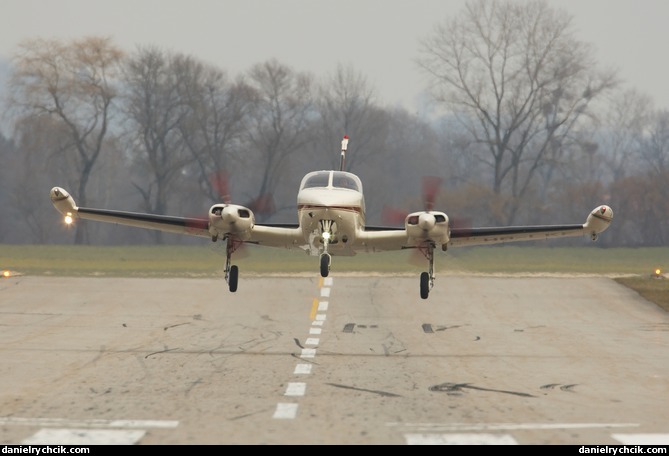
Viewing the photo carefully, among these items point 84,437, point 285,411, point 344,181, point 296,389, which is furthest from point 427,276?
point 84,437

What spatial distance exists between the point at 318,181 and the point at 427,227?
9.96ft

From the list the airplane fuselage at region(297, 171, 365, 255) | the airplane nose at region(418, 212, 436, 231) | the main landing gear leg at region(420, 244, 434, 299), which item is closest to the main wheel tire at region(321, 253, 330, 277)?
the airplane fuselage at region(297, 171, 365, 255)

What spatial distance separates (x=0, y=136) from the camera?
124m

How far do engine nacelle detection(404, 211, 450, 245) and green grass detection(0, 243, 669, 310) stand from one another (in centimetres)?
1700

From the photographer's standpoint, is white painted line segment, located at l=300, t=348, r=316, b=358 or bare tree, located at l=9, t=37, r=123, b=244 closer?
white painted line segment, located at l=300, t=348, r=316, b=358

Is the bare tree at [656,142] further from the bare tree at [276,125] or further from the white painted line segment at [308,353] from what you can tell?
the white painted line segment at [308,353]

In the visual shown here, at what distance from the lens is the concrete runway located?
1400 centimetres

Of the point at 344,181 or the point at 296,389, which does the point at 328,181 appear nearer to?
the point at 344,181

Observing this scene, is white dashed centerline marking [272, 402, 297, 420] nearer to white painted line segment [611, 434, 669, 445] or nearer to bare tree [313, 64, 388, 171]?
white painted line segment [611, 434, 669, 445]

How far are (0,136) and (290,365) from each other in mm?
110447

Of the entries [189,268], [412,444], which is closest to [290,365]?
[412,444]

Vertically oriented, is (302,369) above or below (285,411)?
below

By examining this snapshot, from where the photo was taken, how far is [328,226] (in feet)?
77.6

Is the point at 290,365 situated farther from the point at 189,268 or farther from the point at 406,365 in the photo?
the point at 189,268
